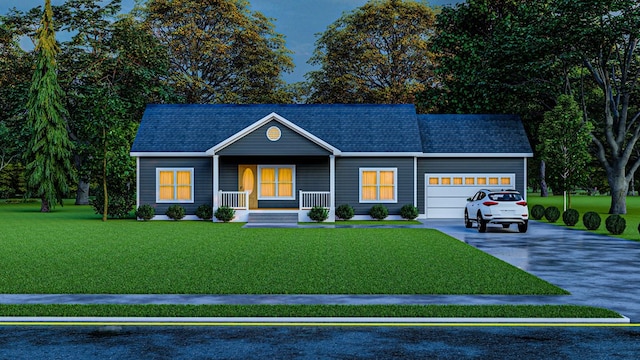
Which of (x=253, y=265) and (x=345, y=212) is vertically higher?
(x=345, y=212)

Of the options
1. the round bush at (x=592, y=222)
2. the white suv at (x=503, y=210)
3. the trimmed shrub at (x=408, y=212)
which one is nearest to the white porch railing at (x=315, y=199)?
the trimmed shrub at (x=408, y=212)

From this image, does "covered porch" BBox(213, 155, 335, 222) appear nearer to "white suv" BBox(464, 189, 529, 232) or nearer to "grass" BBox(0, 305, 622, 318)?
"white suv" BBox(464, 189, 529, 232)

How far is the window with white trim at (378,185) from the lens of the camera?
3669cm

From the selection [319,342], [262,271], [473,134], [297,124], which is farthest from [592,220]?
[319,342]

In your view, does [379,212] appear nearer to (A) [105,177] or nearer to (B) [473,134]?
(B) [473,134]

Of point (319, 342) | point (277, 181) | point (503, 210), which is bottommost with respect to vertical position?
point (319, 342)

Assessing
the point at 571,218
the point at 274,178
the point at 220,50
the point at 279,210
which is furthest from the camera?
the point at 220,50

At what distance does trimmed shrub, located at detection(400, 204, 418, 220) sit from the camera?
35719mm

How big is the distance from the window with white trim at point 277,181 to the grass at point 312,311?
86.2ft

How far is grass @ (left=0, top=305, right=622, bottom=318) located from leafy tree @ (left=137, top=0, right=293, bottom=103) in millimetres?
49857

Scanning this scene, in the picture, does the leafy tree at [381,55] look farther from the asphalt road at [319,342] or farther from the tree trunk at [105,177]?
the asphalt road at [319,342]

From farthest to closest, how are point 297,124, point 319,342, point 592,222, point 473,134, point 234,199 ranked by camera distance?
point 297,124 < point 473,134 < point 234,199 < point 592,222 < point 319,342

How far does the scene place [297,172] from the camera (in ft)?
122

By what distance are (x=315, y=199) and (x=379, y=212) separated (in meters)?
3.41
